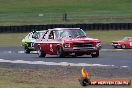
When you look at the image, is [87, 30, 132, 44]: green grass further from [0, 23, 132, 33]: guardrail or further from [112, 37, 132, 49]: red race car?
[112, 37, 132, 49]: red race car

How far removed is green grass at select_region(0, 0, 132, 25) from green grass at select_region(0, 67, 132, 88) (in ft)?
127

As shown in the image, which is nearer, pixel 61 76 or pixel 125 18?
pixel 61 76

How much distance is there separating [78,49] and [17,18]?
33442mm

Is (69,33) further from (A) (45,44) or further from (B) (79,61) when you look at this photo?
(B) (79,61)

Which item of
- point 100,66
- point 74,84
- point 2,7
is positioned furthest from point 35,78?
point 2,7

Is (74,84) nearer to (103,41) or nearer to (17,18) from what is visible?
(103,41)

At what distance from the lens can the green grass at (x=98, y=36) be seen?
48.4 meters

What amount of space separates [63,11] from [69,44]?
42083 millimetres

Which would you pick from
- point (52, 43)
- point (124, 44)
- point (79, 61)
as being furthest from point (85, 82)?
point (124, 44)

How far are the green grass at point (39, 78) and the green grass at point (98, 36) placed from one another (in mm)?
30504

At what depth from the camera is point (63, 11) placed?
66.6 meters

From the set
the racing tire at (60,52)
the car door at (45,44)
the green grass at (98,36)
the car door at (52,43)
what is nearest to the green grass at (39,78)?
the racing tire at (60,52)

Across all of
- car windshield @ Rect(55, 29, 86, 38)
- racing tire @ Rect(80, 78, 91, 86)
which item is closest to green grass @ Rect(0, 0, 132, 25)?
car windshield @ Rect(55, 29, 86, 38)

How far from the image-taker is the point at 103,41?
157 ft
